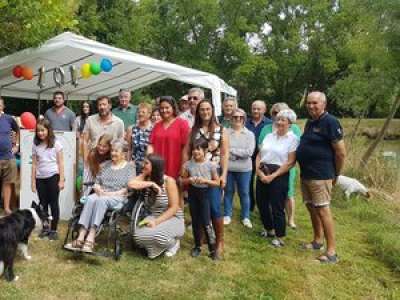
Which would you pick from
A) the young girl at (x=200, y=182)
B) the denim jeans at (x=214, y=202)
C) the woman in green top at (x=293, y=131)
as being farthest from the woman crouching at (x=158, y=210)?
the woman in green top at (x=293, y=131)

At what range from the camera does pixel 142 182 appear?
12.8 ft

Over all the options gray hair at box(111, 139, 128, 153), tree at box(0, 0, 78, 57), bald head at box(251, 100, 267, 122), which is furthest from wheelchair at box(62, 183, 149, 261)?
tree at box(0, 0, 78, 57)

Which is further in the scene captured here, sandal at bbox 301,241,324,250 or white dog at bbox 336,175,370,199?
white dog at bbox 336,175,370,199

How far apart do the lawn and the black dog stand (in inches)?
4.3

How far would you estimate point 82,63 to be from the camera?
7570mm

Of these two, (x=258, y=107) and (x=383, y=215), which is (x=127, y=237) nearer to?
(x=258, y=107)

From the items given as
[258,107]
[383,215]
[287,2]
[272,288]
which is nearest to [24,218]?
[272,288]

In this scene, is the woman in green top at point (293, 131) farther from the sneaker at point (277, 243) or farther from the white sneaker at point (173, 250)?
Result: the white sneaker at point (173, 250)

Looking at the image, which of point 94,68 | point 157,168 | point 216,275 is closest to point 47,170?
point 157,168

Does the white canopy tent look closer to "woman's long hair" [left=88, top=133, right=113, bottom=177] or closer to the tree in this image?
the tree

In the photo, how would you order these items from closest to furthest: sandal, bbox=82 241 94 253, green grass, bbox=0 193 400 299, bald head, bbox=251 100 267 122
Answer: green grass, bbox=0 193 400 299 → sandal, bbox=82 241 94 253 → bald head, bbox=251 100 267 122

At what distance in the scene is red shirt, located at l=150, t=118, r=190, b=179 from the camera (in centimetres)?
412

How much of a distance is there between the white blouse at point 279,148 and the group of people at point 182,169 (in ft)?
0.03

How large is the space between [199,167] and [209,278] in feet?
3.27
